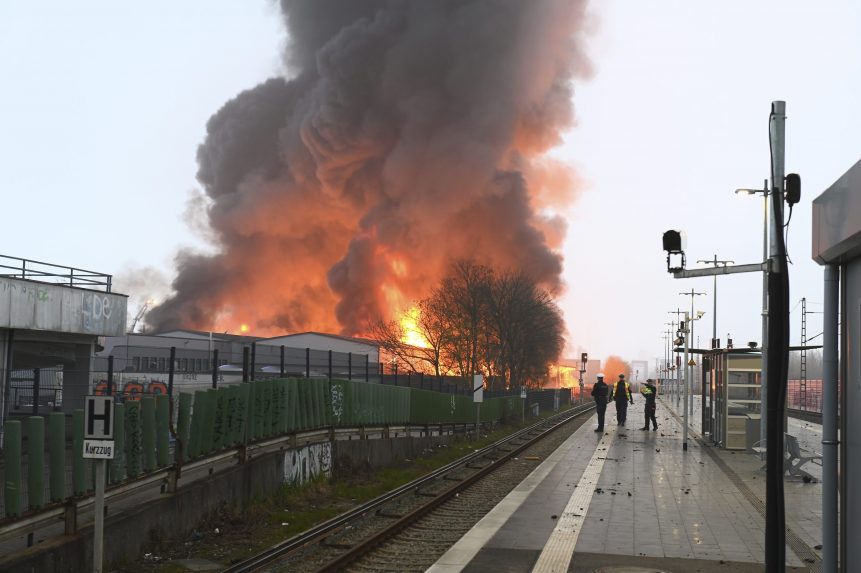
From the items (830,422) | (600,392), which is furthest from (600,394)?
(830,422)

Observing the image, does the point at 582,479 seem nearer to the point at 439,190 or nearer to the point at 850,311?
the point at 850,311

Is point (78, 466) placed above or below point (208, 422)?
below

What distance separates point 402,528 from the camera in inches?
483

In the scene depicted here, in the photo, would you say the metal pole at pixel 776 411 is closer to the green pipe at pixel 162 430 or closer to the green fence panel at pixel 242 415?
the green pipe at pixel 162 430

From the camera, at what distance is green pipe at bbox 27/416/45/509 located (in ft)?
29.1

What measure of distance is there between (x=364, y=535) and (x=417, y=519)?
1.52 m

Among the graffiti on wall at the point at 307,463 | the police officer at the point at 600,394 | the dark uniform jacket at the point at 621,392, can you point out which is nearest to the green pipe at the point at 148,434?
the graffiti on wall at the point at 307,463

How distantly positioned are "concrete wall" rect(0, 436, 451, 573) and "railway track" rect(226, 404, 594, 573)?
1339 millimetres

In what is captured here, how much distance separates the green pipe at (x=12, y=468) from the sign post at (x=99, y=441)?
0.74 meters

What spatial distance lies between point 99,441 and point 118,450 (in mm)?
2087

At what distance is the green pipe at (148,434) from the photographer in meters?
11.1

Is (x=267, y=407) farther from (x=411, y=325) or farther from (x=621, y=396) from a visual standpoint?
(x=411, y=325)

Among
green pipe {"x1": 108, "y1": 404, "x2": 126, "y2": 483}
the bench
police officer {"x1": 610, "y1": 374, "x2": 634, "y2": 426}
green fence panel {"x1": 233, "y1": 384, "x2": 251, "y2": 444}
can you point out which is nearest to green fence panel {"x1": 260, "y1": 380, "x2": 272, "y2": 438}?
green fence panel {"x1": 233, "y1": 384, "x2": 251, "y2": 444}

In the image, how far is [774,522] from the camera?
7.05m
